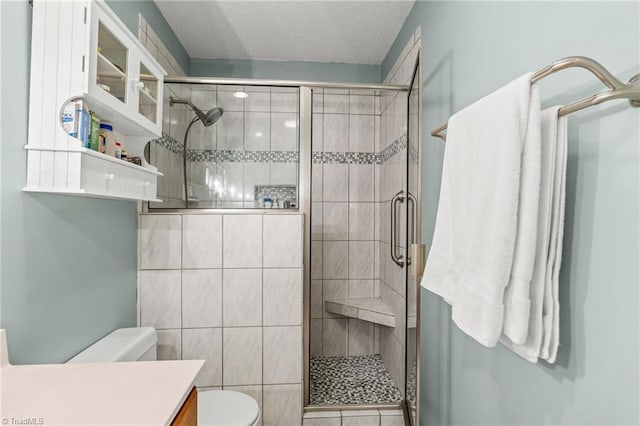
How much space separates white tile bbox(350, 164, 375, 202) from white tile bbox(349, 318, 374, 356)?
1.04 meters

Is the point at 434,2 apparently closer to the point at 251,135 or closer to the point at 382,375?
the point at 251,135

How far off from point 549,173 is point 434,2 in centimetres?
141

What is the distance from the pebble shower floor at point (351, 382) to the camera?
2.14 metres

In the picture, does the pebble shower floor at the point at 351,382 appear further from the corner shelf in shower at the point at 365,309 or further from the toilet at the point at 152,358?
the toilet at the point at 152,358

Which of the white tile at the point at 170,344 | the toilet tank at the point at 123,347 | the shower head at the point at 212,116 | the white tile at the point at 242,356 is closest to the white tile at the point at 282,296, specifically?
the white tile at the point at 242,356

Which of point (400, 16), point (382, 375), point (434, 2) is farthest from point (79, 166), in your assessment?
point (382, 375)

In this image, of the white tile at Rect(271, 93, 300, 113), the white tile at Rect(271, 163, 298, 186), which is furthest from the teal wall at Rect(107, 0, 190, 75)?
the white tile at Rect(271, 163, 298, 186)

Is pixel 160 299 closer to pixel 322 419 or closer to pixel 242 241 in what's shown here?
pixel 242 241

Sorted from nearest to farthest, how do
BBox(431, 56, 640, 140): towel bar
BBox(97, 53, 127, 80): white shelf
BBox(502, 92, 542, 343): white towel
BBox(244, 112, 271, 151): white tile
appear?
1. BBox(431, 56, 640, 140): towel bar
2. BBox(502, 92, 542, 343): white towel
3. BBox(97, 53, 127, 80): white shelf
4. BBox(244, 112, 271, 151): white tile

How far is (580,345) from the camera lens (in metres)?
0.83

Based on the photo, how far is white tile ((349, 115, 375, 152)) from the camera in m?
2.88

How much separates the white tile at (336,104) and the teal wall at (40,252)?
175 centimetres

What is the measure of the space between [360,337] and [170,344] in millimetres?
1511

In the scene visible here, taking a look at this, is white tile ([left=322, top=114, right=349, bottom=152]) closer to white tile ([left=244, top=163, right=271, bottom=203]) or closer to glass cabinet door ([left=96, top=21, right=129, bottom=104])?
white tile ([left=244, top=163, right=271, bottom=203])
